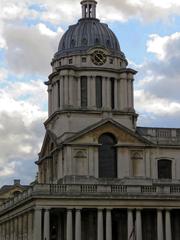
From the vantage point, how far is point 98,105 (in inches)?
3344

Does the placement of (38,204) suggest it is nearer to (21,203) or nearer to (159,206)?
(21,203)

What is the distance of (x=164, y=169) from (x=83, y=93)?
40.9 ft

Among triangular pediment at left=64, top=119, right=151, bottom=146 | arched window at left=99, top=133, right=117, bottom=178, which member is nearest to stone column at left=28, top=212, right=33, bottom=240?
triangular pediment at left=64, top=119, right=151, bottom=146

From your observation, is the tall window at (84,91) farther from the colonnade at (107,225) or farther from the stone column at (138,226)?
the stone column at (138,226)

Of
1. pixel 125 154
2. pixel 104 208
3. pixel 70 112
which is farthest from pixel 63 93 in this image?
pixel 104 208

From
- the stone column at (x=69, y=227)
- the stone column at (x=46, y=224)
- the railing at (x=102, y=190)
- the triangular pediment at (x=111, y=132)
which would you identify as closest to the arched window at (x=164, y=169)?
the triangular pediment at (x=111, y=132)

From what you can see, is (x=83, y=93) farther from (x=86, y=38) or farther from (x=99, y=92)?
(x=86, y=38)

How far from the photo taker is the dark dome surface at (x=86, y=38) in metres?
87.1

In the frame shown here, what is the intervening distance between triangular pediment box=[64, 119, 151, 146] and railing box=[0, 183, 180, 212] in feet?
20.2

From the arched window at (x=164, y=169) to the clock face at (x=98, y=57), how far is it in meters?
13.2

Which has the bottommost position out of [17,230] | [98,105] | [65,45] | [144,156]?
[17,230]

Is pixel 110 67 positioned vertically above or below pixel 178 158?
above

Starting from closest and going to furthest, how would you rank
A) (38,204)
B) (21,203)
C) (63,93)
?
1. (38,204)
2. (21,203)
3. (63,93)

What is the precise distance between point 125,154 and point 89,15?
19.2 metres
